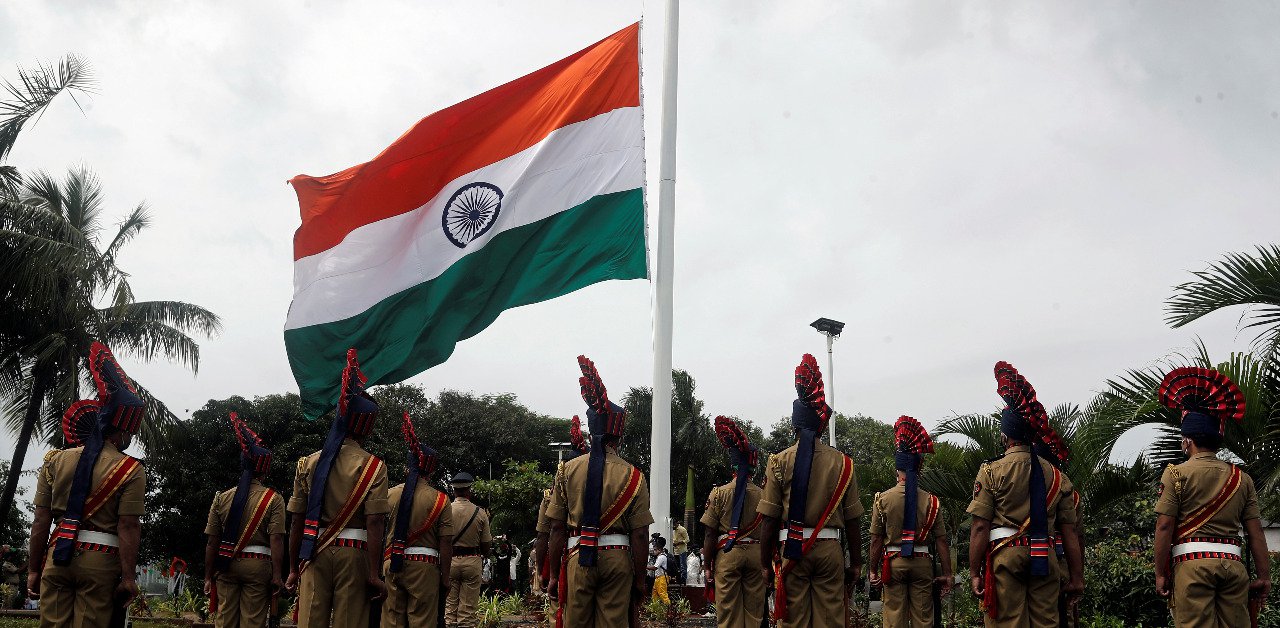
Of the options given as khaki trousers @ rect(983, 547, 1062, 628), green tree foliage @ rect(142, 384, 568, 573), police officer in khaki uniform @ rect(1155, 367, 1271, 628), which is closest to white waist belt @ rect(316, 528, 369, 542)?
khaki trousers @ rect(983, 547, 1062, 628)

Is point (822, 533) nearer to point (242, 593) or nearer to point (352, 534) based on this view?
point (352, 534)

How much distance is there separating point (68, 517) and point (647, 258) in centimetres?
751

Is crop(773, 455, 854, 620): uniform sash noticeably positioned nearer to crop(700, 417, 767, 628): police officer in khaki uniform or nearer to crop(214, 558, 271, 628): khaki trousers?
crop(700, 417, 767, 628): police officer in khaki uniform

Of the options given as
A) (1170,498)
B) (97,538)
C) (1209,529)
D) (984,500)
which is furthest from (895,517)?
(97,538)

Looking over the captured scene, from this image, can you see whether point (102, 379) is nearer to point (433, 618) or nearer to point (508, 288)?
point (433, 618)

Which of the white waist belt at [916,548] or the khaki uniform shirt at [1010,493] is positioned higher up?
the khaki uniform shirt at [1010,493]

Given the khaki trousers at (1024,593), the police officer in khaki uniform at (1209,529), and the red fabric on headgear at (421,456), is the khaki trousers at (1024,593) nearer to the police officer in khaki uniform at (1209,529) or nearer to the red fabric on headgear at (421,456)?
the police officer in khaki uniform at (1209,529)

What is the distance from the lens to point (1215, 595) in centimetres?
672

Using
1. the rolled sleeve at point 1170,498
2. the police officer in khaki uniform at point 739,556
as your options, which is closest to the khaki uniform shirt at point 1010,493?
the rolled sleeve at point 1170,498

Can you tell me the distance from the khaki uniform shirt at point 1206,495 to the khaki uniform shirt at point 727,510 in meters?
4.14

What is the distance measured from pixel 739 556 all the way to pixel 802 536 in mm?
3167

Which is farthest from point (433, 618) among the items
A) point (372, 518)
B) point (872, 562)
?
point (872, 562)

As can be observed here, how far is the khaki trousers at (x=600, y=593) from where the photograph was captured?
7.14 metres

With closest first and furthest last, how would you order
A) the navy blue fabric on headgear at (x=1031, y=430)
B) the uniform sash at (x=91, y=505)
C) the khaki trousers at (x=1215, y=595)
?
1. the khaki trousers at (x=1215, y=595)
2. the uniform sash at (x=91, y=505)
3. the navy blue fabric on headgear at (x=1031, y=430)
